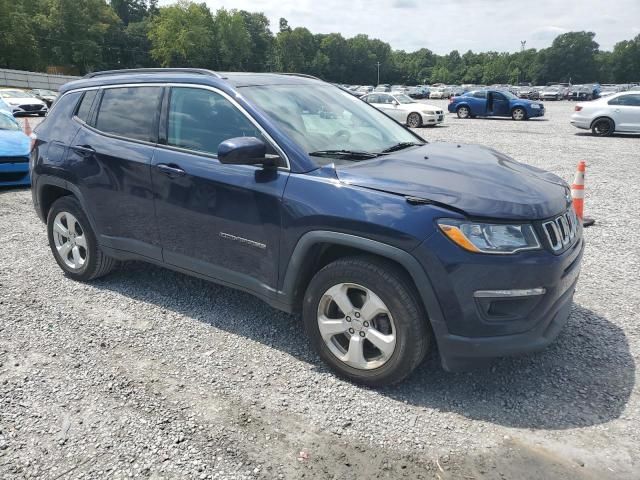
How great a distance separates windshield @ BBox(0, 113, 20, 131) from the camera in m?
9.87

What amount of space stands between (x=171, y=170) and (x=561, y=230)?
8.61 ft

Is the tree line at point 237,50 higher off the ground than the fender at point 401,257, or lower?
higher

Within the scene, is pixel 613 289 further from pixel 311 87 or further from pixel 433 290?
pixel 311 87

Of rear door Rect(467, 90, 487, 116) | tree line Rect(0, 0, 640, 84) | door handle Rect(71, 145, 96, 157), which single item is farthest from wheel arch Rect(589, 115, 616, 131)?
tree line Rect(0, 0, 640, 84)

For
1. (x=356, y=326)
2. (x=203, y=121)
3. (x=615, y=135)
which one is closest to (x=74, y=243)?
(x=203, y=121)

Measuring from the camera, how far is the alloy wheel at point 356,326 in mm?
2998

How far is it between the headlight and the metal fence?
58334 millimetres

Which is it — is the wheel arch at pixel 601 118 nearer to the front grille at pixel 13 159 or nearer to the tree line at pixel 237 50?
the front grille at pixel 13 159

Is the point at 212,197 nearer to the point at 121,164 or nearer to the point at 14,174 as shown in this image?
the point at 121,164

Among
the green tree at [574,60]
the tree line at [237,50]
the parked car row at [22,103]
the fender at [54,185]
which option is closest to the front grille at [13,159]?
the fender at [54,185]

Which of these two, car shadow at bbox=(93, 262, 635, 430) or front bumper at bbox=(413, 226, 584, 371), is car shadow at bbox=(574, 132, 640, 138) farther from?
front bumper at bbox=(413, 226, 584, 371)

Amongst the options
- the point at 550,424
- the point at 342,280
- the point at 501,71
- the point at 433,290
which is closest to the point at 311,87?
the point at 342,280

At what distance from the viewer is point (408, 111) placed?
21781mm

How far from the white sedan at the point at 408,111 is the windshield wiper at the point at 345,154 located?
18.5 m
